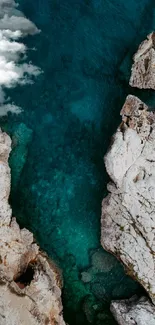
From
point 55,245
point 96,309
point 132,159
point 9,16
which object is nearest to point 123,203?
point 132,159

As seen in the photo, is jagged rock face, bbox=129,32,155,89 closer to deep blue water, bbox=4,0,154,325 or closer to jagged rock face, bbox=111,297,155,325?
deep blue water, bbox=4,0,154,325

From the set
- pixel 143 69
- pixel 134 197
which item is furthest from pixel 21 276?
pixel 143 69

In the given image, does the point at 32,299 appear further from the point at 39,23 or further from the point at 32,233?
the point at 39,23

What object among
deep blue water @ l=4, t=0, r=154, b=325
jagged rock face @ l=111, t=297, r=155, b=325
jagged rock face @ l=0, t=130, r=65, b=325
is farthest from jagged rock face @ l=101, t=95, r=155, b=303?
jagged rock face @ l=0, t=130, r=65, b=325

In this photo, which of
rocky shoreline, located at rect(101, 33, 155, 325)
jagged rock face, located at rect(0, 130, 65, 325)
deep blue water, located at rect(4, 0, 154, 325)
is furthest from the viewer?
deep blue water, located at rect(4, 0, 154, 325)

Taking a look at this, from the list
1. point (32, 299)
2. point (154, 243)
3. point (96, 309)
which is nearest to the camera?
point (32, 299)

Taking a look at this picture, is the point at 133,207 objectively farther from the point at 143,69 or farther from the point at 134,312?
the point at 143,69

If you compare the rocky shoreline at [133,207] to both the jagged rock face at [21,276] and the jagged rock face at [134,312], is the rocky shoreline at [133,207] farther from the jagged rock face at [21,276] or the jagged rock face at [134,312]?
the jagged rock face at [21,276]
